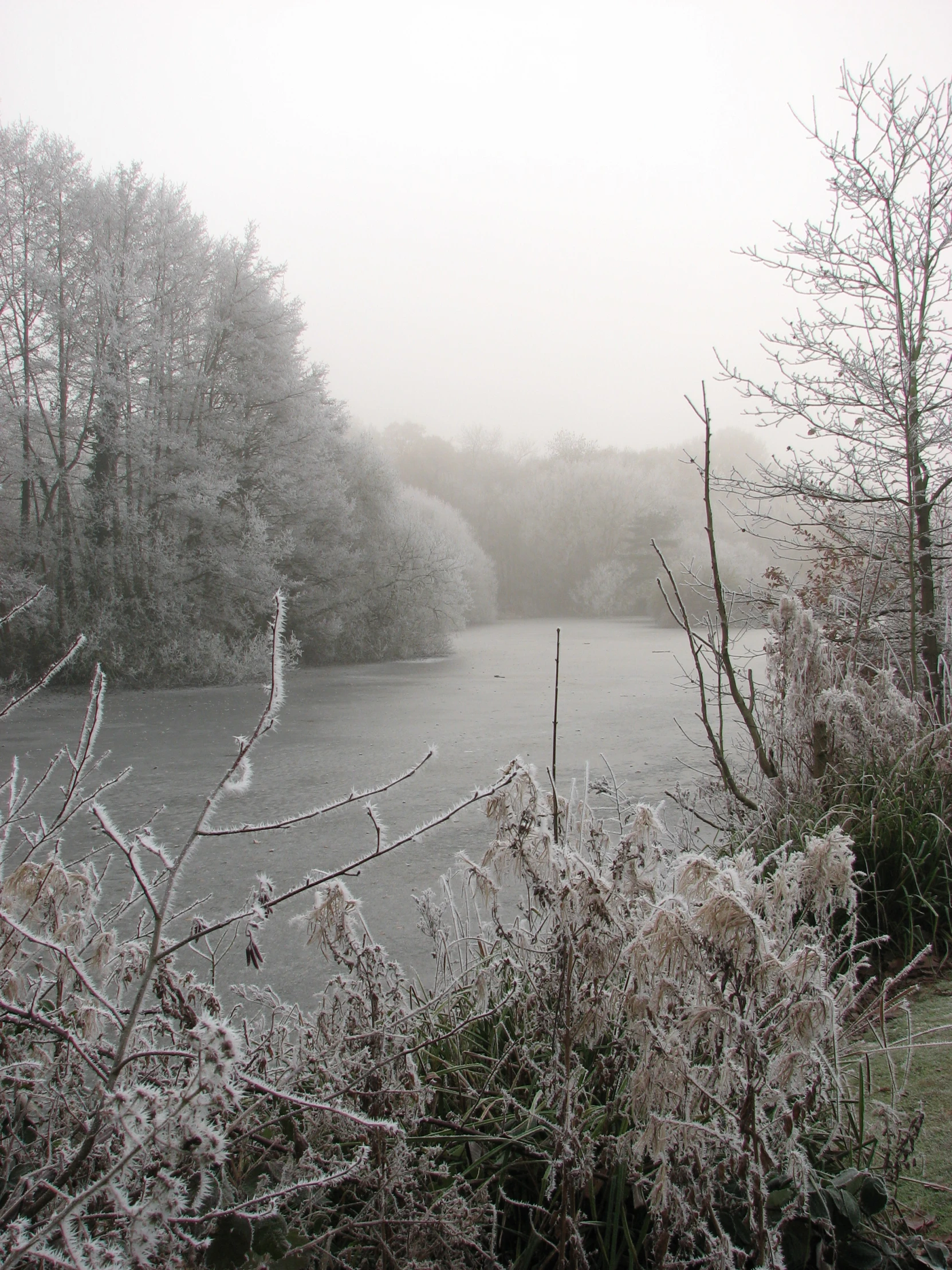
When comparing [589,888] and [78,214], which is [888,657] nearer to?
[589,888]

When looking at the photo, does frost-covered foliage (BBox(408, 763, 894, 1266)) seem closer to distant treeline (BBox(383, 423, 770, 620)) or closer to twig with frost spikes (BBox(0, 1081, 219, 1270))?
twig with frost spikes (BBox(0, 1081, 219, 1270))

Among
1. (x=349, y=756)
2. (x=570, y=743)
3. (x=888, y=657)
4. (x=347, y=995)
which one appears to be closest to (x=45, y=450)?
(x=349, y=756)

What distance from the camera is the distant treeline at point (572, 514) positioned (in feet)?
51.1

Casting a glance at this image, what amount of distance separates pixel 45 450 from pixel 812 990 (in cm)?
932

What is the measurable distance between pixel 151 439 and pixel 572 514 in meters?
11.2

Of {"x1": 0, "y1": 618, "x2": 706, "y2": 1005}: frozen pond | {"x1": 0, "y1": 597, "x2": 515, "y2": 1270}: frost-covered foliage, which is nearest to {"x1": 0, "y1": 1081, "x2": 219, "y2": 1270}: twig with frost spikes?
{"x1": 0, "y1": 597, "x2": 515, "y2": 1270}: frost-covered foliage

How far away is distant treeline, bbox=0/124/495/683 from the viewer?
816 cm

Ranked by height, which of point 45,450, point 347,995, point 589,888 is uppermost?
point 45,450

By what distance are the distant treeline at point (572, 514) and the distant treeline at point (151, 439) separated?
6342mm

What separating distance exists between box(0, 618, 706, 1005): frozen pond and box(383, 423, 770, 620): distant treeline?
5426 mm

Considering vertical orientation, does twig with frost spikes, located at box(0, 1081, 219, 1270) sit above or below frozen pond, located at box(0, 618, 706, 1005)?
above

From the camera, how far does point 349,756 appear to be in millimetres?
5355

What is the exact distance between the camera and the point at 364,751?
5.53m

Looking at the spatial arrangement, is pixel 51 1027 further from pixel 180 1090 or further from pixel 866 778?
pixel 866 778
